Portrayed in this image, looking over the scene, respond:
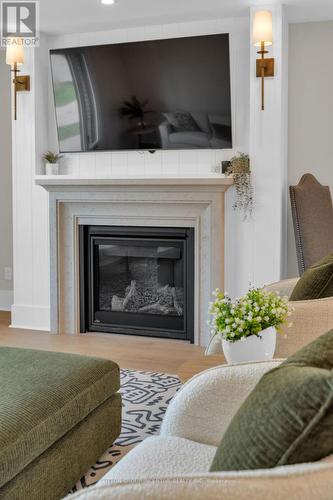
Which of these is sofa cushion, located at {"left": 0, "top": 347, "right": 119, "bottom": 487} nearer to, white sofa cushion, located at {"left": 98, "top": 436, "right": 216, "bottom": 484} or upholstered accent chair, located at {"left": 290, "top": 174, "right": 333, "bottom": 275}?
white sofa cushion, located at {"left": 98, "top": 436, "right": 216, "bottom": 484}

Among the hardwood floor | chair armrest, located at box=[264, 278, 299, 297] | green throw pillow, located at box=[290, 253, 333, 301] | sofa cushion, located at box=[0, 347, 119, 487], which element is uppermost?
green throw pillow, located at box=[290, 253, 333, 301]

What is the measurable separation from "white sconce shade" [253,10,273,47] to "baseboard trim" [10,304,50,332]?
2742 millimetres

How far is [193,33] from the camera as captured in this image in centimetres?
450

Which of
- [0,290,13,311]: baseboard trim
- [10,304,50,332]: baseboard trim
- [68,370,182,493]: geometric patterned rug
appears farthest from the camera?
[0,290,13,311]: baseboard trim

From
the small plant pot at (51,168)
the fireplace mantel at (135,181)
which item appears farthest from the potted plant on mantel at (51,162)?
the fireplace mantel at (135,181)

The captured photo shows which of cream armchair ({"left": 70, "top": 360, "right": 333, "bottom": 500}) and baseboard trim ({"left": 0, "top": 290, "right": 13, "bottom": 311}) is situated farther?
baseboard trim ({"left": 0, "top": 290, "right": 13, "bottom": 311})

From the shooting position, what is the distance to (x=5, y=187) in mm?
5613

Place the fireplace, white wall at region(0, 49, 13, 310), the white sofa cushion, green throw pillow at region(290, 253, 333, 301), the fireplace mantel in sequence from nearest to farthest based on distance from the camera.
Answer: the white sofa cushion
green throw pillow at region(290, 253, 333, 301)
the fireplace mantel
the fireplace
white wall at region(0, 49, 13, 310)

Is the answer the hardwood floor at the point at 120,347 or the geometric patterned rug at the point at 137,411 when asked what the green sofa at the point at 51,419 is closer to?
the geometric patterned rug at the point at 137,411

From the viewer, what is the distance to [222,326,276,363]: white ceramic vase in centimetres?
191

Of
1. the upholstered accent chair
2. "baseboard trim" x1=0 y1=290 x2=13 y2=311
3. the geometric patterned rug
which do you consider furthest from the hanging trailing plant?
"baseboard trim" x1=0 y1=290 x2=13 y2=311

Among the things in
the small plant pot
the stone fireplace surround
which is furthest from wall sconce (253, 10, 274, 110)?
the small plant pot

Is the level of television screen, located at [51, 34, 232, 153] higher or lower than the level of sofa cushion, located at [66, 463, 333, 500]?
higher

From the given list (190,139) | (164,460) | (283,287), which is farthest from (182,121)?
(164,460)
